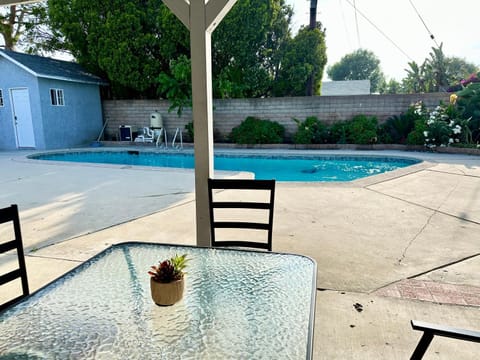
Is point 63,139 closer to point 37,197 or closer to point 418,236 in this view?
point 37,197

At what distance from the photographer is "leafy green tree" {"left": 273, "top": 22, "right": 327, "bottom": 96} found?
522 inches

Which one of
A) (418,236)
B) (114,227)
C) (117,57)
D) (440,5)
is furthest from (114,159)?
(440,5)

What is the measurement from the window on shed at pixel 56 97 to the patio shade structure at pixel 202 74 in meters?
10.4

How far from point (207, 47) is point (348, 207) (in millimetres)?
2770

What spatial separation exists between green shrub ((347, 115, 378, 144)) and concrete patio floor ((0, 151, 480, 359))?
3.96 metres

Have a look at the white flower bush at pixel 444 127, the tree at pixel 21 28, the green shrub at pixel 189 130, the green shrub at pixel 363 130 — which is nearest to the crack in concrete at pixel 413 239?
the white flower bush at pixel 444 127

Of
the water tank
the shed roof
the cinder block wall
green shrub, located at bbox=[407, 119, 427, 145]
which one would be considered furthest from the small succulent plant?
the shed roof

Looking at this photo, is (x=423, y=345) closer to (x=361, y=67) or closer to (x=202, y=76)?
(x=202, y=76)

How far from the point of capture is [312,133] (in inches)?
433

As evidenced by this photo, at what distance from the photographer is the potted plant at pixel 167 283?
126cm

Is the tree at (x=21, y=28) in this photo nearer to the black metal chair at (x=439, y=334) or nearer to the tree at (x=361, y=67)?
the black metal chair at (x=439, y=334)

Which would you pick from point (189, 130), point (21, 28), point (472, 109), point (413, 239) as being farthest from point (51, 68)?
point (472, 109)

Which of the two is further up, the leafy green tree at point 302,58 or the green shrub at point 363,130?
the leafy green tree at point 302,58

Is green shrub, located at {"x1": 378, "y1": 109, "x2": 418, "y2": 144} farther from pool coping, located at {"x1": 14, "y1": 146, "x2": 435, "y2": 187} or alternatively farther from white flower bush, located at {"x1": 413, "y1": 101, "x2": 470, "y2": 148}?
pool coping, located at {"x1": 14, "y1": 146, "x2": 435, "y2": 187}
